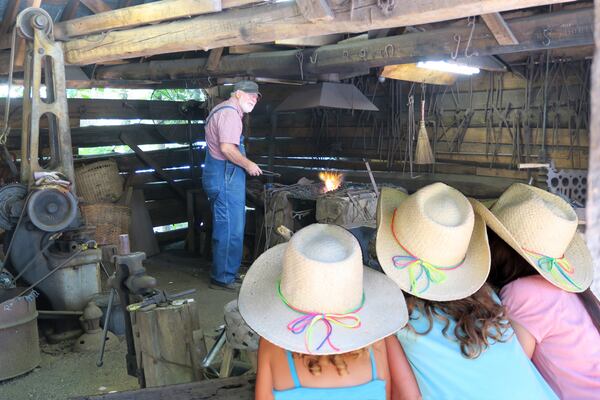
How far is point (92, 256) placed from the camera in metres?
5.22

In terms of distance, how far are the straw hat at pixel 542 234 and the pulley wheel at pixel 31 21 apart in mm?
4241

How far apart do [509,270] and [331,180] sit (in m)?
4.75

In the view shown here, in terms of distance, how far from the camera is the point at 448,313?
2.15 m

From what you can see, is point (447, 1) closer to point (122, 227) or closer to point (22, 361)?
point (22, 361)

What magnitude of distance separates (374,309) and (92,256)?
12.5 ft

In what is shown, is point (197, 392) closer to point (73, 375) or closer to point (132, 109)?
point (73, 375)

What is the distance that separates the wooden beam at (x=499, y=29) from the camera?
164 inches

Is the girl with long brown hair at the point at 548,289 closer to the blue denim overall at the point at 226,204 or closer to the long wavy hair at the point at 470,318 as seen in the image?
the long wavy hair at the point at 470,318

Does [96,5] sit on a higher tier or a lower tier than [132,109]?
higher

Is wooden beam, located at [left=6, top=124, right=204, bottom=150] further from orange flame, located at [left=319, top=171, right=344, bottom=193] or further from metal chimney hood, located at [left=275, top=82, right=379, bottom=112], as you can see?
orange flame, located at [left=319, top=171, right=344, bottom=193]

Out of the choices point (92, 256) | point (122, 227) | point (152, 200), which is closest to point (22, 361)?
point (92, 256)

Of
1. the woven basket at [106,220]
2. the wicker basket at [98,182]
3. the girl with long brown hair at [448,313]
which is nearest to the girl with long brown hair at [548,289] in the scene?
the girl with long brown hair at [448,313]

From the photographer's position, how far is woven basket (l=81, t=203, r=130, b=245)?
729 cm

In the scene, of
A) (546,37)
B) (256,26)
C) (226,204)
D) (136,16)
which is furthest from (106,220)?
(546,37)
